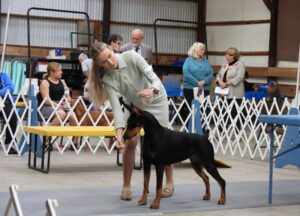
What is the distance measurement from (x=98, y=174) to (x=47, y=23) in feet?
22.9

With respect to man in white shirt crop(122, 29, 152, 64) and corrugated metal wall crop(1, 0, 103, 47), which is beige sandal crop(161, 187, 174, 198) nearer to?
man in white shirt crop(122, 29, 152, 64)

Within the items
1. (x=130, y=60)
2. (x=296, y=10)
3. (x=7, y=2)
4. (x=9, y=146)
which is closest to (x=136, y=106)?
(x=130, y=60)

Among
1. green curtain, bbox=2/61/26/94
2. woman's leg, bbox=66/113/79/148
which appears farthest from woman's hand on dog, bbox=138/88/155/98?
green curtain, bbox=2/61/26/94

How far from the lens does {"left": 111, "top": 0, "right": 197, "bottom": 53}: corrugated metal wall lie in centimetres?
1291

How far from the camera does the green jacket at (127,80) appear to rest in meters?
4.12

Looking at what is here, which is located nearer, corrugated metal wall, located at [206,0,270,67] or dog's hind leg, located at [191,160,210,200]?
dog's hind leg, located at [191,160,210,200]

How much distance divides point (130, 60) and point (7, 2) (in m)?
8.30

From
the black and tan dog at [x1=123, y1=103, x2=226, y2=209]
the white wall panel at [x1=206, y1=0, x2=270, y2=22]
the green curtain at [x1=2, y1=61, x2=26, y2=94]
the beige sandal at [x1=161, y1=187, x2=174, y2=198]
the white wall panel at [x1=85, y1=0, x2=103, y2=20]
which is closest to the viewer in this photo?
the black and tan dog at [x1=123, y1=103, x2=226, y2=209]

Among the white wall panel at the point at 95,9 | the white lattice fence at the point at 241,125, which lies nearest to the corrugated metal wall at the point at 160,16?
the white wall panel at the point at 95,9

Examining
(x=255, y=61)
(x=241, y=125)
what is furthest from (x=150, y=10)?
(x=241, y=125)

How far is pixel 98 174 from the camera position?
575cm

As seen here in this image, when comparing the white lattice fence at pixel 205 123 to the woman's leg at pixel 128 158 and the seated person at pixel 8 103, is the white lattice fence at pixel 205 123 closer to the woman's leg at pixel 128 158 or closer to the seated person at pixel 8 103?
the seated person at pixel 8 103

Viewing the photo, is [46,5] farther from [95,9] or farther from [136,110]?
[136,110]

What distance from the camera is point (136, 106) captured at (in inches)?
168
